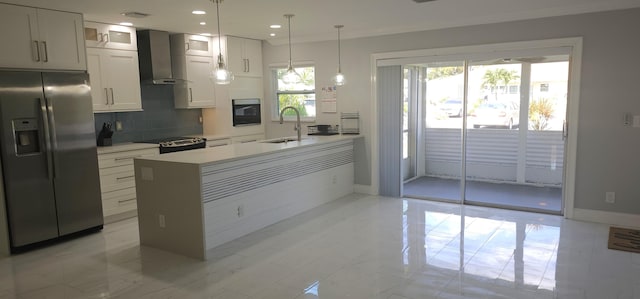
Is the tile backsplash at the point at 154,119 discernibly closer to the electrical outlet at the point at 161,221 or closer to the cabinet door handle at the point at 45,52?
the cabinet door handle at the point at 45,52

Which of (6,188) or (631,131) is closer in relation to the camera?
(6,188)

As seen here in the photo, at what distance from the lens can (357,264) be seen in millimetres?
3791

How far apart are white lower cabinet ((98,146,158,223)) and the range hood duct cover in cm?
103

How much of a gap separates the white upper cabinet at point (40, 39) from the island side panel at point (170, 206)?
1.41 m

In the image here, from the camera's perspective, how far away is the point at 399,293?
322 centimetres

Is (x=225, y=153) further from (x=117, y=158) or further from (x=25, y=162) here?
(x=25, y=162)

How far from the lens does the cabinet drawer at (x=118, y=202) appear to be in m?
5.03

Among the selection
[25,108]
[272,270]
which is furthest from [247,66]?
[272,270]

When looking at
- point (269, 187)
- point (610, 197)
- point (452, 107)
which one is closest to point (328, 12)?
point (269, 187)

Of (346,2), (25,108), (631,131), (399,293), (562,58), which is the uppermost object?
(346,2)

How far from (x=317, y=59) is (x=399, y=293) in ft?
14.0

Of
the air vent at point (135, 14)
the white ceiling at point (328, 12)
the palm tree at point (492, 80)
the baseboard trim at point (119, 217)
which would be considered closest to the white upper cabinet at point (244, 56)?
the white ceiling at point (328, 12)

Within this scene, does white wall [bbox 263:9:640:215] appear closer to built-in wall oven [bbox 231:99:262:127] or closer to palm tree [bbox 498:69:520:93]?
palm tree [bbox 498:69:520:93]

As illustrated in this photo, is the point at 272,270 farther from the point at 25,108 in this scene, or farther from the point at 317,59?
the point at 317,59
